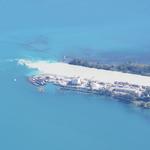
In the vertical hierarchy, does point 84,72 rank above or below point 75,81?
above

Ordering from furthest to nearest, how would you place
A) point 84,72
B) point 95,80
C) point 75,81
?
point 84,72 < point 95,80 < point 75,81

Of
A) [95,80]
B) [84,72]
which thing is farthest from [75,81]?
[84,72]

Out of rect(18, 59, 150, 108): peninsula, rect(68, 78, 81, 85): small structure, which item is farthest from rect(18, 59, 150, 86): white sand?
rect(68, 78, 81, 85): small structure

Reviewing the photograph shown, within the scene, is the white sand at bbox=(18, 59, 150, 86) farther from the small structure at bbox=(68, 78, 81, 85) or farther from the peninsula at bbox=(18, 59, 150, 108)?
the small structure at bbox=(68, 78, 81, 85)

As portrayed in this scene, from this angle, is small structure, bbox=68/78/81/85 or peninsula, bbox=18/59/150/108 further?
small structure, bbox=68/78/81/85

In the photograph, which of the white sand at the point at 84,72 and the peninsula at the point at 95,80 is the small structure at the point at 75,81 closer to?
the peninsula at the point at 95,80

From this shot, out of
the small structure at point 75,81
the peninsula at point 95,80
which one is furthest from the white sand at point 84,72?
the small structure at point 75,81

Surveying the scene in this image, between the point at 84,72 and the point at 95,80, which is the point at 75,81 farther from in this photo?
the point at 84,72
